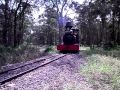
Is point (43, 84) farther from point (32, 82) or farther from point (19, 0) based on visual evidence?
point (19, 0)

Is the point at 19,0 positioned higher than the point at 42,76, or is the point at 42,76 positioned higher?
the point at 19,0

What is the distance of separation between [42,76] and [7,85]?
2.07 metres

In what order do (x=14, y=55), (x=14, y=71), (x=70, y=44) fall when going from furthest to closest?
1. (x=70, y=44)
2. (x=14, y=55)
3. (x=14, y=71)

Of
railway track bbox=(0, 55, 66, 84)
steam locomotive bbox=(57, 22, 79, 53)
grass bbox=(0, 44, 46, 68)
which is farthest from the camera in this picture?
steam locomotive bbox=(57, 22, 79, 53)

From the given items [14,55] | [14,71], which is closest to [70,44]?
[14,55]

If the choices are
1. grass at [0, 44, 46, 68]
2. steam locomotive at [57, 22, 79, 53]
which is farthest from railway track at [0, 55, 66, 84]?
steam locomotive at [57, 22, 79, 53]

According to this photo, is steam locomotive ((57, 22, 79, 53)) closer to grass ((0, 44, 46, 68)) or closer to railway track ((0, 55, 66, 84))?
grass ((0, 44, 46, 68))

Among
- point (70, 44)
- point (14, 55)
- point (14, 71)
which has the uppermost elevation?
point (70, 44)

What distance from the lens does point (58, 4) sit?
5284 centimetres

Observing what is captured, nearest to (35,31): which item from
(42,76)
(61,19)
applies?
(61,19)

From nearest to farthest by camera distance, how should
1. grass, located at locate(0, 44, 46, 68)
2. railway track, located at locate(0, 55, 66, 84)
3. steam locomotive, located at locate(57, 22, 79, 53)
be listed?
railway track, located at locate(0, 55, 66, 84), grass, located at locate(0, 44, 46, 68), steam locomotive, located at locate(57, 22, 79, 53)

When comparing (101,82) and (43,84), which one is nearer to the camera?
(43,84)

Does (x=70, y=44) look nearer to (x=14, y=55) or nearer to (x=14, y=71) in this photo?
(x=14, y=55)

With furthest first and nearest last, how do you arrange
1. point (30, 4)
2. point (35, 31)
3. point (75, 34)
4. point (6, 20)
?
point (35, 31) < point (30, 4) < point (6, 20) < point (75, 34)
